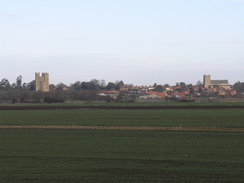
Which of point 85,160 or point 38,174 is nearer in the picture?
point 38,174

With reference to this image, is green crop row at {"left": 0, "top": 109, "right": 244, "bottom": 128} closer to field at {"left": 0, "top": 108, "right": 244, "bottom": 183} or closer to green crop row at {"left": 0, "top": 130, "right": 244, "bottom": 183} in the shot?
field at {"left": 0, "top": 108, "right": 244, "bottom": 183}

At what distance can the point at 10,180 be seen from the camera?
18188 millimetres

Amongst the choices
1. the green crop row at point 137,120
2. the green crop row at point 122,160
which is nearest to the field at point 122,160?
the green crop row at point 122,160

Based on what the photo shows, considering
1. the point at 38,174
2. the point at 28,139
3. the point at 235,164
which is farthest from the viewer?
the point at 28,139

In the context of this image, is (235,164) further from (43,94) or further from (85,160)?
(43,94)

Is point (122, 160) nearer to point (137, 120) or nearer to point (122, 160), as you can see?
point (122, 160)

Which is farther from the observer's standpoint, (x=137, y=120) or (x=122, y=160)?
(x=137, y=120)

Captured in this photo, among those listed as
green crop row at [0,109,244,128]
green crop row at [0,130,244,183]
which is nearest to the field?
green crop row at [0,130,244,183]

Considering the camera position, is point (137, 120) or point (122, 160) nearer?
point (122, 160)

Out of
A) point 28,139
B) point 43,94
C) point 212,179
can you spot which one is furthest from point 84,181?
point 43,94

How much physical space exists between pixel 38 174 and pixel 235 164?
834 centimetres

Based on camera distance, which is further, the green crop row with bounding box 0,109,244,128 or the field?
the green crop row with bounding box 0,109,244,128

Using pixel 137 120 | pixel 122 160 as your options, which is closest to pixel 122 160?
pixel 122 160

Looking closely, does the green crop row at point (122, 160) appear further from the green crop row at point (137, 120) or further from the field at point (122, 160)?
the green crop row at point (137, 120)
